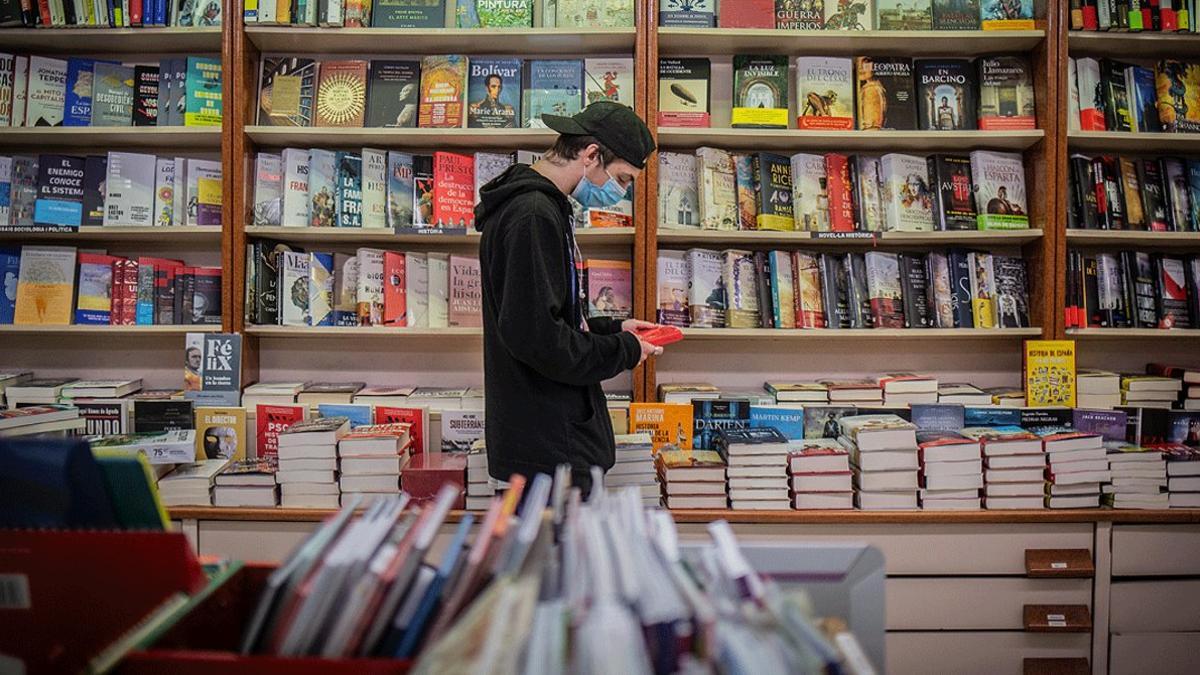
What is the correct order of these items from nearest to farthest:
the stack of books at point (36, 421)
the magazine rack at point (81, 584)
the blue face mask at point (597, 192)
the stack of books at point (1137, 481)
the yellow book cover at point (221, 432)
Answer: the magazine rack at point (81, 584), the stack of books at point (36, 421), the blue face mask at point (597, 192), the stack of books at point (1137, 481), the yellow book cover at point (221, 432)

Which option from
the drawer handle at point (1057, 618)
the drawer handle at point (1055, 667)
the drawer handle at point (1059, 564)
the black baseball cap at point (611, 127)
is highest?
the black baseball cap at point (611, 127)

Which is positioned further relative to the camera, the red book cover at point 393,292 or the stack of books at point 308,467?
the red book cover at point 393,292

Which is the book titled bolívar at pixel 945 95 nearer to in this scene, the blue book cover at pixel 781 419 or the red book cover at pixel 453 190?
the blue book cover at pixel 781 419

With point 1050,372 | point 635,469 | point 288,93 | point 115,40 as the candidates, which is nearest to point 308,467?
point 635,469

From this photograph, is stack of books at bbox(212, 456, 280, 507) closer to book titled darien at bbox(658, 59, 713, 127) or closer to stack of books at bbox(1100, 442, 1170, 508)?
book titled darien at bbox(658, 59, 713, 127)

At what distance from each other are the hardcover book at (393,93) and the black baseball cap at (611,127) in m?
1.11

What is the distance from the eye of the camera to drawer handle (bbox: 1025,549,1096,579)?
2.48 metres

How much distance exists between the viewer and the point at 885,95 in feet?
9.68

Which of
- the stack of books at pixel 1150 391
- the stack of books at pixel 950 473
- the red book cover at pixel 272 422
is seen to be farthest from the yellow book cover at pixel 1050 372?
the red book cover at pixel 272 422

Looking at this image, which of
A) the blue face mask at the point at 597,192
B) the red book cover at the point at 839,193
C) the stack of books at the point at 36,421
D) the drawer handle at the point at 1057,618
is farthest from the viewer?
the red book cover at the point at 839,193

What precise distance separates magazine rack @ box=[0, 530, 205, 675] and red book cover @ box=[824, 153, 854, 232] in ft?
8.28

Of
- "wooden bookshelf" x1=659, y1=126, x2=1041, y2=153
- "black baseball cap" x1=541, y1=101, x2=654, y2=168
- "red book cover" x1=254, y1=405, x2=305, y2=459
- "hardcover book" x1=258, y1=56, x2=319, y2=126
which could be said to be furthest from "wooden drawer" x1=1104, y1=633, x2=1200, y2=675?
"hardcover book" x1=258, y1=56, x2=319, y2=126

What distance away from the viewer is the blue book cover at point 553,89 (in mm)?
2926

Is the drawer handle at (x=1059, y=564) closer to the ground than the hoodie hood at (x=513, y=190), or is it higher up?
closer to the ground
